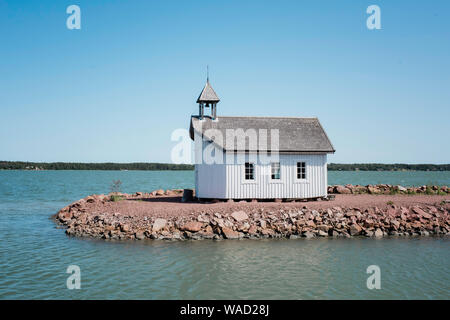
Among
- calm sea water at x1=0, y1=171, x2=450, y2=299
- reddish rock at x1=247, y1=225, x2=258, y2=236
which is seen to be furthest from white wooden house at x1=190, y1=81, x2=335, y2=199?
calm sea water at x1=0, y1=171, x2=450, y2=299

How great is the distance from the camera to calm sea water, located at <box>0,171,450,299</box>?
11984 mm

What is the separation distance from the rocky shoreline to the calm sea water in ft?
2.83

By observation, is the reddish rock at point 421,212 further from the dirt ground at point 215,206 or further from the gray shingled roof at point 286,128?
the gray shingled roof at point 286,128

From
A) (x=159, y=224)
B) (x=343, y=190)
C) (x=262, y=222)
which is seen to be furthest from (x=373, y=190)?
(x=159, y=224)

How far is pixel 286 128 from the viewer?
25625mm

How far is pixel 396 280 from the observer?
13109 millimetres

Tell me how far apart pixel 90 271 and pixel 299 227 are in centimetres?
1114

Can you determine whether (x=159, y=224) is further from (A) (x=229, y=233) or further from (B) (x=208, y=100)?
(B) (x=208, y=100)

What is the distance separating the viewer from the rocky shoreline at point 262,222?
19422 millimetres

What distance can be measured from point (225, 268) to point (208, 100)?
14.2m

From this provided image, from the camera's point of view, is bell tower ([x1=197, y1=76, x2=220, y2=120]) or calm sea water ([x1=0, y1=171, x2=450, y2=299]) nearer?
calm sea water ([x1=0, y1=171, x2=450, y2=299])

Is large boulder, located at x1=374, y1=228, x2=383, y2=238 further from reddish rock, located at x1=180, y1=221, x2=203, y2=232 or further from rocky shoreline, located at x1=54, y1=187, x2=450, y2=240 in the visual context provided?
reddish rock, located at x1=180, y1=221, x2=203, y2=232

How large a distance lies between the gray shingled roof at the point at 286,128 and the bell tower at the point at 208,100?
47 centimetres
